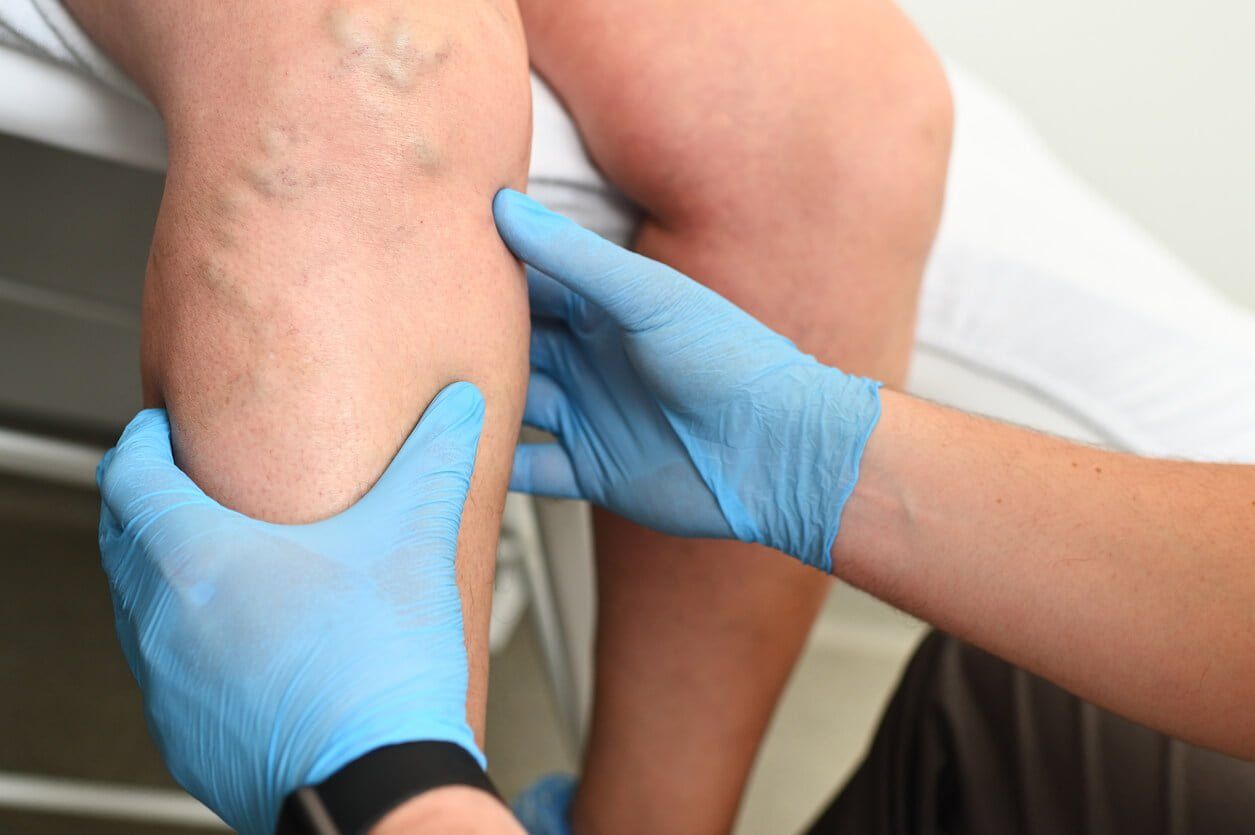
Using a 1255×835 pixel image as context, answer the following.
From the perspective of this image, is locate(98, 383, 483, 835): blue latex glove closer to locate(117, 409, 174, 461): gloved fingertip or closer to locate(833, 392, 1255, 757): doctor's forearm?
locate(117, 409, 174, 461): gloved fingertip

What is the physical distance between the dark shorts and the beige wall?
1.17 m

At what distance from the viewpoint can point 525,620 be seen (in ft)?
5.17

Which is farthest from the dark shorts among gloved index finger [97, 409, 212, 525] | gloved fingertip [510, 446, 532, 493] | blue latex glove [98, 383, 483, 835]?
gloved index finger [97, 409, 212, 525]

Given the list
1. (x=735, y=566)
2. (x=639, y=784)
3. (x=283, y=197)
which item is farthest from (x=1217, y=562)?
(x=283, y=197)

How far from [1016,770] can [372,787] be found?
2.03ft

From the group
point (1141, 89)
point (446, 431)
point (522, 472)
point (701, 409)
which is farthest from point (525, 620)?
point (1141, 89)

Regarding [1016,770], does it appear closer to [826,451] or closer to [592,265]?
[826,451]

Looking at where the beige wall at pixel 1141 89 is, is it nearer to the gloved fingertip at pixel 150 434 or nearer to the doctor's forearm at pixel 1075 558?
the doctor's forearm at pixel 1075 558


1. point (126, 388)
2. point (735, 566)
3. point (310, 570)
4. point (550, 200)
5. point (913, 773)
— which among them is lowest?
point (126, 388)

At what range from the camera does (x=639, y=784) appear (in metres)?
0.88

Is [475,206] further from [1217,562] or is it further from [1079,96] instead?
[1079,96]

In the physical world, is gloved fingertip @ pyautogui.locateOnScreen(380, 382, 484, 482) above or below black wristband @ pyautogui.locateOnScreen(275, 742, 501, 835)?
above

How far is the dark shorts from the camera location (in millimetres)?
790

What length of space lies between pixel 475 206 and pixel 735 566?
39 cm
